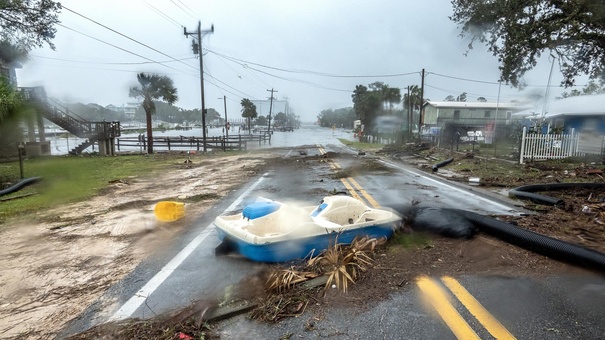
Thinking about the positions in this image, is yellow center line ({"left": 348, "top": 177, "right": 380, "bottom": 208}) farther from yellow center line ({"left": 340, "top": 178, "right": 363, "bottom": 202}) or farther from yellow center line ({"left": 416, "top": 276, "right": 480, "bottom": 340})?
yellow center line ({"left": 416, "top": 276, "right": 480, "bottom": 340})

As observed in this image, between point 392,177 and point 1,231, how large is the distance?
33.6 ft

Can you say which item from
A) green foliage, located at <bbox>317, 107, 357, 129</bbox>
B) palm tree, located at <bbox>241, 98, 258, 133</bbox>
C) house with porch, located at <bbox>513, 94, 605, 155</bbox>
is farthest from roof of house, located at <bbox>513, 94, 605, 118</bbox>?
green foliage, located at <bbox>317, 107, 357, 129</bbox>

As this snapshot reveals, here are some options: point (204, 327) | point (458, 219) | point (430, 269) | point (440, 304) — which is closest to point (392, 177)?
point (458, 219)

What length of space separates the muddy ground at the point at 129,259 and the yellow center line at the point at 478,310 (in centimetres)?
30

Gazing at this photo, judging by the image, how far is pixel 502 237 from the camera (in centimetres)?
444

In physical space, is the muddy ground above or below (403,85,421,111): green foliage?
below

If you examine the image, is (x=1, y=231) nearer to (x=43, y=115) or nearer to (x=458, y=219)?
(x=43, y=115)

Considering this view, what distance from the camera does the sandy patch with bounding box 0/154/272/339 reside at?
129 inches

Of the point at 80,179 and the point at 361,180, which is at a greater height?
the point at 80,179

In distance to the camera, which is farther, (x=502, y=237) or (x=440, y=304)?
(x=502, y=237)

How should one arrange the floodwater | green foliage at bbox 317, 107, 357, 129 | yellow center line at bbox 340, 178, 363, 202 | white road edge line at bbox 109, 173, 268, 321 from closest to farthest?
white road edge line at bbox 109, 173, 268, 321 < yellow center line at bbox 340, 178, 363, 202 < the floodwater < green foliage at bbox 317, 107, 357, 129

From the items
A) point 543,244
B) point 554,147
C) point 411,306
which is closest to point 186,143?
point 554,147

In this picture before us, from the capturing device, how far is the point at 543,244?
13.0 ft

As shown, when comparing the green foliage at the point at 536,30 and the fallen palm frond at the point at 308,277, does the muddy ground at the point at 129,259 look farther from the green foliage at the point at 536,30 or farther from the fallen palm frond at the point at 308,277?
the green foliage at the point at 536,30
